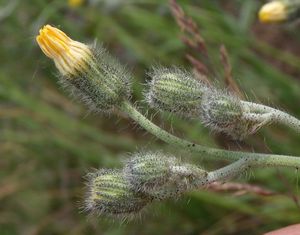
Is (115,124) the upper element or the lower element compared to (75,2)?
lower

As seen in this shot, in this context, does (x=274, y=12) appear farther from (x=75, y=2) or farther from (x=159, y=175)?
(x=159, y=175)

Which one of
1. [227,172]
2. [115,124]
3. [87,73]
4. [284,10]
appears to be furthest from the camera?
[115,124]

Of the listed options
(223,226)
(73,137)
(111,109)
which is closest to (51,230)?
(73,137)

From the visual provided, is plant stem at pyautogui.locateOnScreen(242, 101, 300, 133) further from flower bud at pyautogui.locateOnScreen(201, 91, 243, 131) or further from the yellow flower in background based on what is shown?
the yellow flower in background

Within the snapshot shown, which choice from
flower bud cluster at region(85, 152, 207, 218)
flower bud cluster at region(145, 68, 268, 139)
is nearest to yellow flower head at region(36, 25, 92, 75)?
flower bud cluster at region(145, 68, 268, 139)

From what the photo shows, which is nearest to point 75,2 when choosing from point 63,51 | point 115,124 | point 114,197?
point 115,124

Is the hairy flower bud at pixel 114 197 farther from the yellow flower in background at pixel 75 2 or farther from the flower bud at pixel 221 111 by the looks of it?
the yellow flower in background at pixel 75 2

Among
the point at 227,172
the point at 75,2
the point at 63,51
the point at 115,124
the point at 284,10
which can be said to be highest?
the point at 63,51
